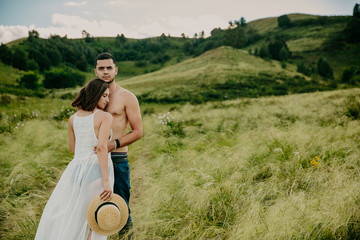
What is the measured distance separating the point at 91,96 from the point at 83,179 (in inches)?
33.1

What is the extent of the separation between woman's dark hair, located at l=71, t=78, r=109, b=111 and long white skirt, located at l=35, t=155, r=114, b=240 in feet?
1.78

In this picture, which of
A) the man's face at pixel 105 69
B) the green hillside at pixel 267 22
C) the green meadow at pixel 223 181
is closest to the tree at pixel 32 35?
the green meadow at pixel 223 181

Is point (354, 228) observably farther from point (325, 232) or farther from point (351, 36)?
point (351, 36)

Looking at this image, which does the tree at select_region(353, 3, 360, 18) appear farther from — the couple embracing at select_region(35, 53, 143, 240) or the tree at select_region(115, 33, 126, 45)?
the couple embracing at select_region(35, 53, 143, 240)

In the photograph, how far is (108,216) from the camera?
1.79m

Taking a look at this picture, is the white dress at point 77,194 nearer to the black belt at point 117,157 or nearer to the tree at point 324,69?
the black belt at point 117,157

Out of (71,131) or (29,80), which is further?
(29,80)

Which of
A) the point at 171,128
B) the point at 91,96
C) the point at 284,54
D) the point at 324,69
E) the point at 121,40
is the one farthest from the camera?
the point at 121,40

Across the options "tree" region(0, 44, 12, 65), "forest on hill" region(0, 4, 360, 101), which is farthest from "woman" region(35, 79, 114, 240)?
"tree" region(0, 44, 12, 65)

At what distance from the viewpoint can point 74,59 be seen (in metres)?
88.9

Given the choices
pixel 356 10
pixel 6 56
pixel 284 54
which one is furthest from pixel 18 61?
pixel 356 10

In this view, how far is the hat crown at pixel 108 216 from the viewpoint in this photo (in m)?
1.78

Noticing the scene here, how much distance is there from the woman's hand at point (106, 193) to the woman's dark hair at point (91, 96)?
2.56ft

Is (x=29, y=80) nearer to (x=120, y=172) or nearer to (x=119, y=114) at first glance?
(x=119, y=114)
